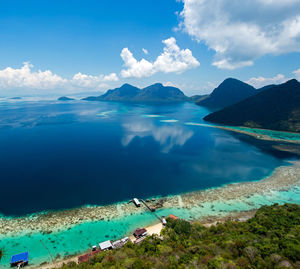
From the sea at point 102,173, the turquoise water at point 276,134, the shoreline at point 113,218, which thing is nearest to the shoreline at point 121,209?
the shoreline at point 113,218

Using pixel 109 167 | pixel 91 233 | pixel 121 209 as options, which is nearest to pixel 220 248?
pixel 121 209

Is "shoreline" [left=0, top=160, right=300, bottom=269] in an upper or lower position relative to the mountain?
lower

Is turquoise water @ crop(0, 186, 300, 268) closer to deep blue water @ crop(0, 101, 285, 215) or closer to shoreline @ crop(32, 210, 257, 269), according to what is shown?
shoreline @ crop(32, 210, 257, 269)

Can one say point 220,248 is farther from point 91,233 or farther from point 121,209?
point 91,233

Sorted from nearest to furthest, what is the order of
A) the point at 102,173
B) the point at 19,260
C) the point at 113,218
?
the point at 19,260
the point at 113,218
the point at 102,173

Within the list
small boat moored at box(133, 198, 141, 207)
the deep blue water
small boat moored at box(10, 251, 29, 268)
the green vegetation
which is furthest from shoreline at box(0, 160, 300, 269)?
the green vegetation

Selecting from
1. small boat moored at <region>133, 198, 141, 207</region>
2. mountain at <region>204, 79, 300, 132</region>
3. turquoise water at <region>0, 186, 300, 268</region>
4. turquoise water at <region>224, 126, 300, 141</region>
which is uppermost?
mountain at <region>204, 79, 300, 132</region>
